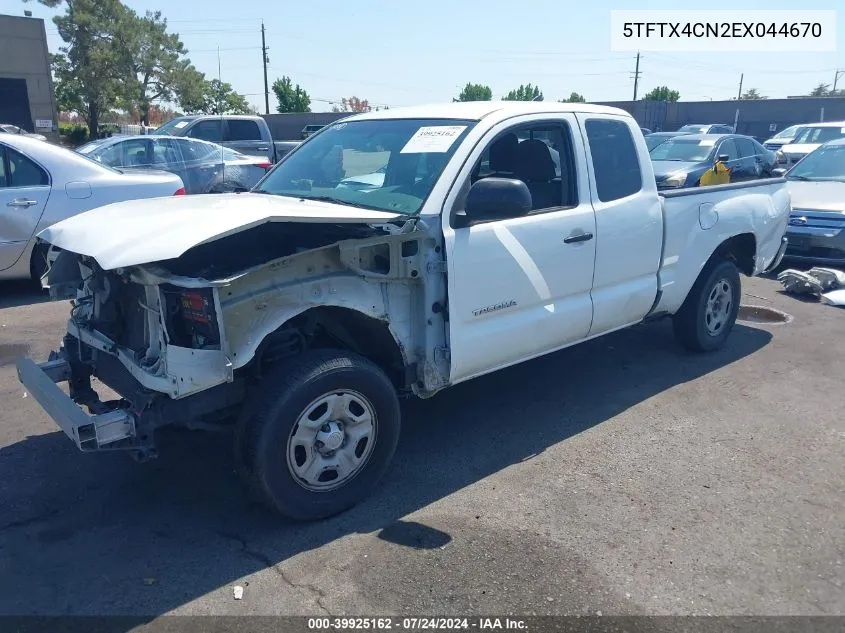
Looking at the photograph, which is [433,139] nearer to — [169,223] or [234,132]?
[169,223]

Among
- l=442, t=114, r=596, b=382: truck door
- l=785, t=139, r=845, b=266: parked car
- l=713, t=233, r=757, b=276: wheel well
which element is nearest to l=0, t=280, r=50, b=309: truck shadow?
l=442, t=114, r=596, b=382: truck door

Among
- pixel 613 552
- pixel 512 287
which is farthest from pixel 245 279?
pixel 613 552

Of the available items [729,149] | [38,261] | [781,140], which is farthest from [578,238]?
[781,140]

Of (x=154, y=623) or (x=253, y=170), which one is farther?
(x=253, y=170)

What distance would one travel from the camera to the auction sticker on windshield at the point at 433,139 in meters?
4.16

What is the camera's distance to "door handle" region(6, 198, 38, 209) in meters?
7.27

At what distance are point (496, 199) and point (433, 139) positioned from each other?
2.24 ft

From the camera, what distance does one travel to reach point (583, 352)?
6.34 meters

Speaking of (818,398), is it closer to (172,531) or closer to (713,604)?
(713,604)

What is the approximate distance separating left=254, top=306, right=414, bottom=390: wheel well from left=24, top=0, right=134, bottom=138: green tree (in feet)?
148

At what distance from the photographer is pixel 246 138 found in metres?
15.6

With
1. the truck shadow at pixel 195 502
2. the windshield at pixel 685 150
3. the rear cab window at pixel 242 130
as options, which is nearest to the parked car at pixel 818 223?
the windshield at pixel 685 150

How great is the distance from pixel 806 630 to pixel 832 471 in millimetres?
1613

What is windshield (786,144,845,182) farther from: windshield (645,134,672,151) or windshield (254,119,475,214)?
windshield (254,119,475,214)
